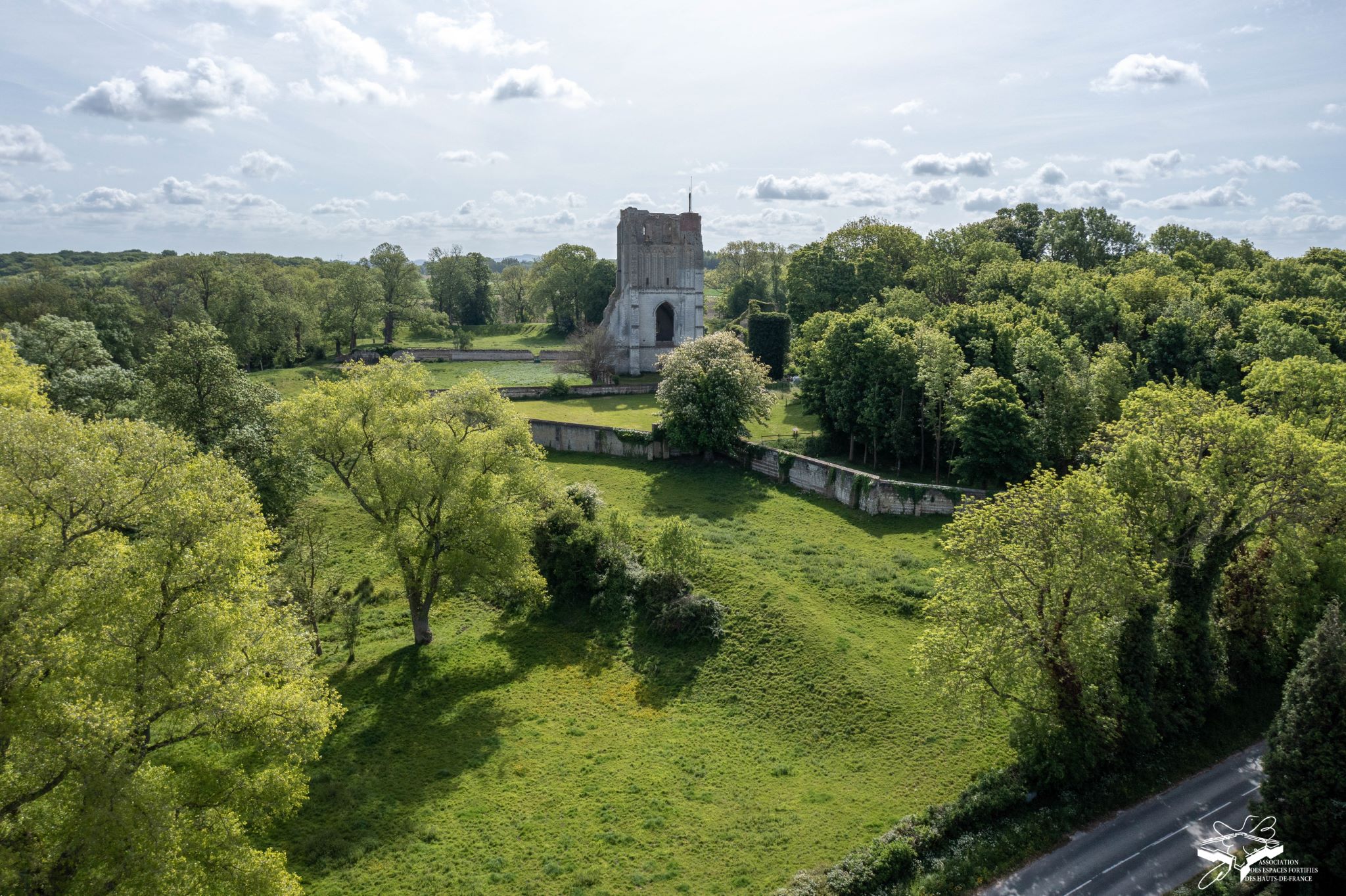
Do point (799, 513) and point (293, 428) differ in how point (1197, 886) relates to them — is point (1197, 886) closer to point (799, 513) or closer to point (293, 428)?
point (799, 513)

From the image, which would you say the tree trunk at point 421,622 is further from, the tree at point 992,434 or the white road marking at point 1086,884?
the tree at point 992,434

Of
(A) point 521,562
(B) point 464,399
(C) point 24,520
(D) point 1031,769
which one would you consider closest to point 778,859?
(D) point 1031,769

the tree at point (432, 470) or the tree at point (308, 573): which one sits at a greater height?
the tree at point (432, 470)

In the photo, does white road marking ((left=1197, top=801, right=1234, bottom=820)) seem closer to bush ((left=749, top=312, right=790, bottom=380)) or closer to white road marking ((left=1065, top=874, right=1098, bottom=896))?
white road marking ((left=1065, top=874, right=1098, bottom=896))

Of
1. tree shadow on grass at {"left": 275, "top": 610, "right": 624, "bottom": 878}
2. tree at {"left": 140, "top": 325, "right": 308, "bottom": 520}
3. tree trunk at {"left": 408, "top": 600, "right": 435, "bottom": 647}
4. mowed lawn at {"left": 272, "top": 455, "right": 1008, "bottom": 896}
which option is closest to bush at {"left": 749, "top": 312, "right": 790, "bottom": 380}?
mowed lawn at {"left": 272, "top": 455, "right": 1008, "bottom": 896}

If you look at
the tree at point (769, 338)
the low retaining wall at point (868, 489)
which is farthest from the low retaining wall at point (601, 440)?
the tree at point (769, 338)
